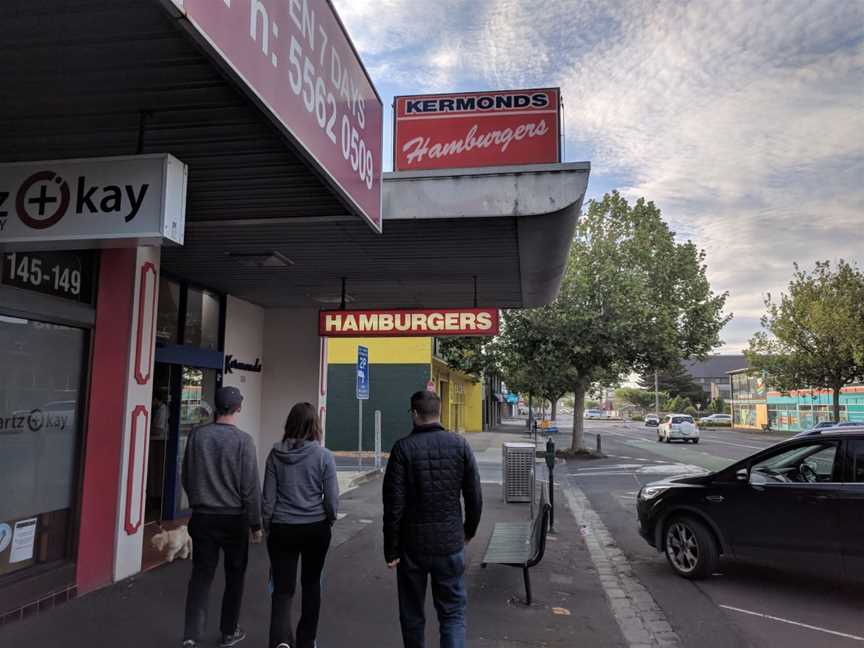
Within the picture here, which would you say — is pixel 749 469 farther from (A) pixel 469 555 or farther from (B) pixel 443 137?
(B) pixel 443 137

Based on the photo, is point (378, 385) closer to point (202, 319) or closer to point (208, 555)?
point (202, 319)

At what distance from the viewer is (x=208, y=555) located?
423cm

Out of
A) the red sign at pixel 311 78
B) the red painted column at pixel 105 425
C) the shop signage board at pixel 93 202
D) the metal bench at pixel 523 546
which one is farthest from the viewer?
the red painted column at pixel 105 425

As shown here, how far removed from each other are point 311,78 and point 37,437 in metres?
3.77

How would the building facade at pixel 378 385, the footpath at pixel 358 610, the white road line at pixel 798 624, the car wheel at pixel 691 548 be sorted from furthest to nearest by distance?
the building facade at pixel 378 385 → the car wheel at pixel 691 548 → the white road line at pixel 798 624 → the footpath at pixel 358 610

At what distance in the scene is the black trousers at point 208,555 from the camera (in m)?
4.22

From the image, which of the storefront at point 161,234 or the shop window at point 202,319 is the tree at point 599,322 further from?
the shop window at point 202,319

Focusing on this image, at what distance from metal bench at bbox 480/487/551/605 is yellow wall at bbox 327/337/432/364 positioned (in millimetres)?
16297

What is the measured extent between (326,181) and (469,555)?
16.5 ft

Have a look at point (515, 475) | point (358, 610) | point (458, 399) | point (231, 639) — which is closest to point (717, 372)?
A: point (458, 399)

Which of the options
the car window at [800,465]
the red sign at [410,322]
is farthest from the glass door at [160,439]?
the car window at [800,465]

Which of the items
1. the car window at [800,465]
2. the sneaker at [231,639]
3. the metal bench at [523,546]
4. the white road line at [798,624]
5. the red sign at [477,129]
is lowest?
the white road line at [798,624]

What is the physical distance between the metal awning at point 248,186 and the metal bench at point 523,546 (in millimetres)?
2755

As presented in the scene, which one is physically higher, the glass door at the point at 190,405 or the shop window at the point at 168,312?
the shop window at the point at 168,312
